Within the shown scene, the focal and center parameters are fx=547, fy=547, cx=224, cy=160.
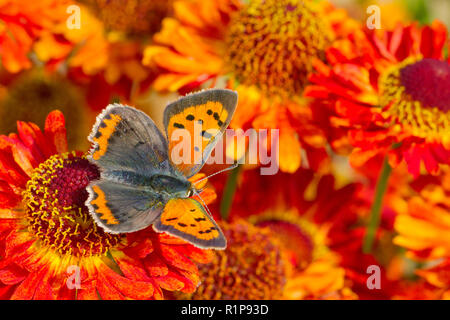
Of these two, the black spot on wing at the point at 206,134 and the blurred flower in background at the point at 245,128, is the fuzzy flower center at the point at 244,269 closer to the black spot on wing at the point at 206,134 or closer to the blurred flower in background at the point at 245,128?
the blurred flower in background at the point at 245,128

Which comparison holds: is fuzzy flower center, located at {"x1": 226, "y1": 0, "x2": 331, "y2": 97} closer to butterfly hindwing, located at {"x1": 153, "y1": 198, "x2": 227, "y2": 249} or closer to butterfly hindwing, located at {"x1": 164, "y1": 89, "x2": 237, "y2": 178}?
butterfly hindwing, located at {"x1": 164, "y1": 89, "x2": 237, "y2": 178}

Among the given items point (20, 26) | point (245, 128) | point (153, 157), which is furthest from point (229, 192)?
→ point (20, 26)

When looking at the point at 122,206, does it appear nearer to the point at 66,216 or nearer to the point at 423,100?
the point at 66,216

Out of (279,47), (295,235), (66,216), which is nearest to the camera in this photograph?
(66,216)

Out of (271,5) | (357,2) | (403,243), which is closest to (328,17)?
(271,5)

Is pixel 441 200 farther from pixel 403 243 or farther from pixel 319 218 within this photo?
pixel 319 218

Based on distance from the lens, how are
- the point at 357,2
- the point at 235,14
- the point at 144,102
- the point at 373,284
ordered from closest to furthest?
the point at 373,284 → the point at 235,14 → the point at 144,102 → the point at 357,2
